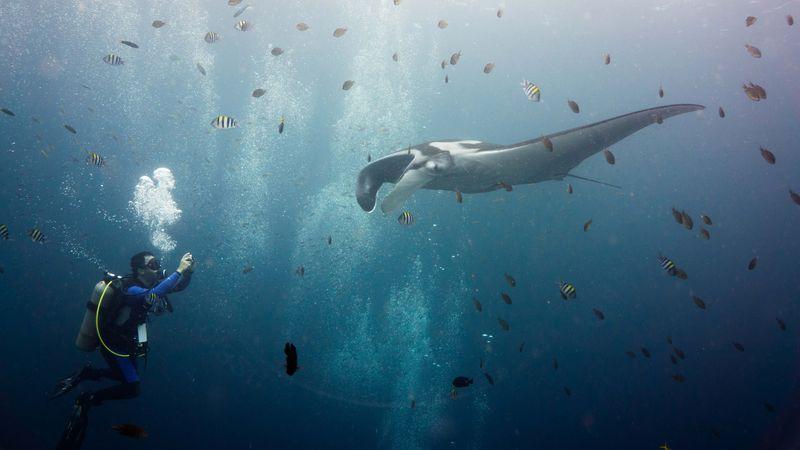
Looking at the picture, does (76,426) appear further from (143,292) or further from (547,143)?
(547,143)

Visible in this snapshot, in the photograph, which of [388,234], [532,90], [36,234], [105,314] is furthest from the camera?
[388,234]

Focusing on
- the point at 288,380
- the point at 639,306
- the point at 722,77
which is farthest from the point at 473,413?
the point at 722,77

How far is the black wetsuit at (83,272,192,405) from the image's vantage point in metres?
5.86

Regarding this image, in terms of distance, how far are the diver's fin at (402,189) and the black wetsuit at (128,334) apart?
3495 mm

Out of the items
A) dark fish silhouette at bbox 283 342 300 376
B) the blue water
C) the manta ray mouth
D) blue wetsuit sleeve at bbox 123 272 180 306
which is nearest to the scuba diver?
blue wetsuit sleeve at bbox 123 272 180 306

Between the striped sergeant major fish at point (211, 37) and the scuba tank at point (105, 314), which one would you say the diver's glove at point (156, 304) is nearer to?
the scuba tank at point (105, 314)

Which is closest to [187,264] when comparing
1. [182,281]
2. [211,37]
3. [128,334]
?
[182,281]

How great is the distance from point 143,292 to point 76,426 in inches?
93.3

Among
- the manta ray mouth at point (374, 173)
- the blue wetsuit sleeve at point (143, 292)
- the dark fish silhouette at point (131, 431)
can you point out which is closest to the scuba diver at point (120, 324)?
the blue wetsuit sleeve at point (143, 292)

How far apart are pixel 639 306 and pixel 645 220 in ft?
52.9

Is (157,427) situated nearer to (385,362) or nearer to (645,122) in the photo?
(385,362)

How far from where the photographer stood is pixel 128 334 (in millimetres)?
6129

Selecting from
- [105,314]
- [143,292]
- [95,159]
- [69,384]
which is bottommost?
[69,384]

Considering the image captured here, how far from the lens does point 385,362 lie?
94.1 feet
